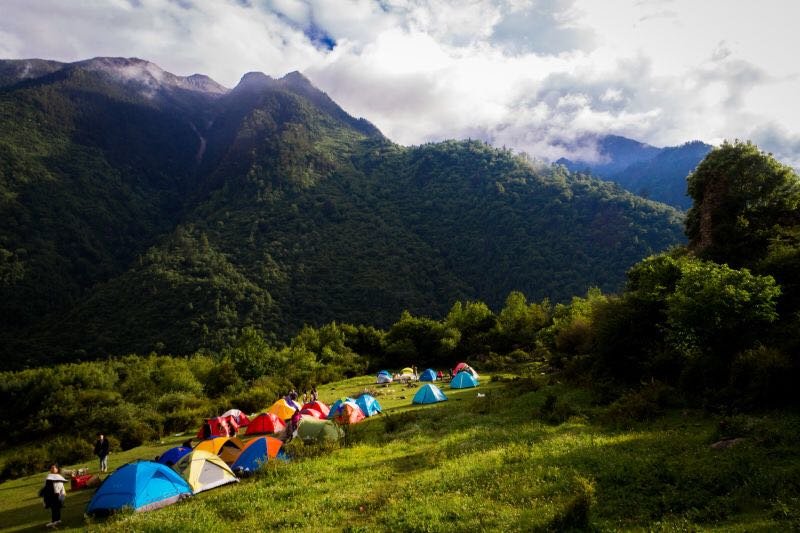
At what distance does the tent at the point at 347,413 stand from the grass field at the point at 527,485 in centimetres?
645

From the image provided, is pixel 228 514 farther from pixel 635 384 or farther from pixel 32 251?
pixel 32 251

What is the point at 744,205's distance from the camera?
2261cm

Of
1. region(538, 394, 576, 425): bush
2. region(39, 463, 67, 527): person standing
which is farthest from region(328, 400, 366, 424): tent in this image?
region(39, 463, 67, 527): person standing

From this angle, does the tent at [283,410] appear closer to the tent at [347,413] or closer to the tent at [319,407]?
the tent at [319,407]

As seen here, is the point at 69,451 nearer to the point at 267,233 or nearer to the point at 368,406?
the point at 368,406

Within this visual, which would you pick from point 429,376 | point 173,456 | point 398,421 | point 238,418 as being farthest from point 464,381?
point 173,456

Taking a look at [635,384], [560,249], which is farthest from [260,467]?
[560,249]

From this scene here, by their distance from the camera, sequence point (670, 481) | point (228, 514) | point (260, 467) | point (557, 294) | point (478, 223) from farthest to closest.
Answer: point (478, 223) → point (557, 294) → point (260, 467) → point (228, 514) → point (670, 481)

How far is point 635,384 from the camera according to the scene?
1845 cm

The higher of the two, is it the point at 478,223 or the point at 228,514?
the point at 478,223

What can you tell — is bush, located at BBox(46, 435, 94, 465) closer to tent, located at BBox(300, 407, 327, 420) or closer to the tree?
tent, located at BBox(300, 407, 327, 420)

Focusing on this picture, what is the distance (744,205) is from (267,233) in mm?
110222

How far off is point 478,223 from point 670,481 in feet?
405

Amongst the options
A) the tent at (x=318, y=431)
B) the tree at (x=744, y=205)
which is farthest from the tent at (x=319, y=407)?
the tree at (x=744, y=205)
